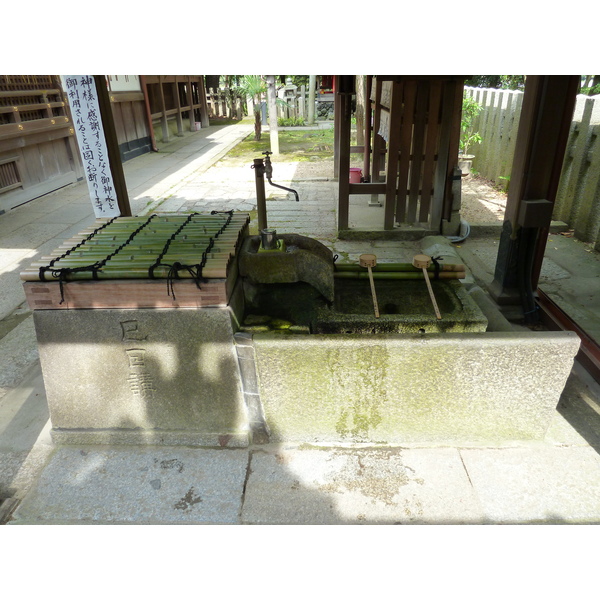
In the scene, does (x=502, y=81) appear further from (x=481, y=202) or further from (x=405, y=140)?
(x=405, y=140)

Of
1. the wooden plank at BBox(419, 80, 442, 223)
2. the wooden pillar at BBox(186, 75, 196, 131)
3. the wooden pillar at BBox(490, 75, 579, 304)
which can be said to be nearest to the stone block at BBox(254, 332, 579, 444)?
the wooden pillar at BBox(490, 75, 579, 304)

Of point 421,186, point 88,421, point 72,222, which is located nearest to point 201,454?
point 88,421

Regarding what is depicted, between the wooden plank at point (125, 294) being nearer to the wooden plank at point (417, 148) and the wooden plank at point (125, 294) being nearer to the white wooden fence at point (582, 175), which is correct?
the wooden plank at point (417, 148)

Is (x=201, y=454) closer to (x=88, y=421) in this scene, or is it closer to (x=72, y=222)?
(x=88, y=421)

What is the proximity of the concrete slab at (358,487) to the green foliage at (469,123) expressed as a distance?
8.81 metres

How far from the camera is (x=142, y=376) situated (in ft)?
9.91

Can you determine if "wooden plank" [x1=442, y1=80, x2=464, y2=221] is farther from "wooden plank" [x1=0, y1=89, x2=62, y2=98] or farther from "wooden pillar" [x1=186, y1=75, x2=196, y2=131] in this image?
"wooden pillar" [x1=186, y1=75, x2=196, y2=131]

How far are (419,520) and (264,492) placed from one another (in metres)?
0.94

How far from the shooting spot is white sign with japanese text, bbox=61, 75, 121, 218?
Result: 18.0 ft

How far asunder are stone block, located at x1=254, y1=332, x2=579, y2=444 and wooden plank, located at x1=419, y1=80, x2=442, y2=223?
4.46m

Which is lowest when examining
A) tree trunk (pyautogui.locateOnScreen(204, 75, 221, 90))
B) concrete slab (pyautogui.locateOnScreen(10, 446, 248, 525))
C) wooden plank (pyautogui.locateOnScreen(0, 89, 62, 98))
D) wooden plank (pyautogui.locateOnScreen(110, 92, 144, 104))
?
concrete slab (pyautogui.locateOnScreen(10, 446, 248, 525))

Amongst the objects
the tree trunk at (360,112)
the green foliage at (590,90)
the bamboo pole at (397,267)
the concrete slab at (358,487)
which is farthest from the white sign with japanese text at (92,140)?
the green foliage at (590,90)

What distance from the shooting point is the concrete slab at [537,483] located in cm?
265

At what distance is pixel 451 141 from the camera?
6.44m
